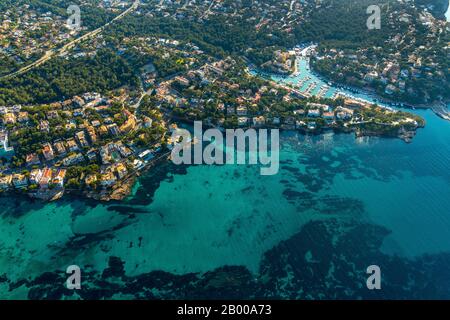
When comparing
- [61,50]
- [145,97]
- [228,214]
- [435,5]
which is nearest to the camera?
[228,214]

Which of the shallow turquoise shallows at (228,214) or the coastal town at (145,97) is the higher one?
the coastal town at (145,97)

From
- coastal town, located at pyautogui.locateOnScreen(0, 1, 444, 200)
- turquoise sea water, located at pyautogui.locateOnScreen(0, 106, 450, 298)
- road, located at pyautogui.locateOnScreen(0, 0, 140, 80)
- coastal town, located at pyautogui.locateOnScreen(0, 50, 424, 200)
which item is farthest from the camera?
road, located at pyautogui.locateOnScreen(0, 0, 140, 80)

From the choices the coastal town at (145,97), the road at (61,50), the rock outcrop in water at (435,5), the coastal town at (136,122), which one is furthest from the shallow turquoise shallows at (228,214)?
the rock outcrop in water at (435,5)

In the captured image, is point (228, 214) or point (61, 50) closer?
point (228, 214)

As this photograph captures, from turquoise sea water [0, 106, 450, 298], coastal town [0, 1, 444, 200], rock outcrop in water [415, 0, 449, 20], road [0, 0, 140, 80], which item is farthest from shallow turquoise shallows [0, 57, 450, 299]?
rock outcrop in water [415, 0, 449, 20]

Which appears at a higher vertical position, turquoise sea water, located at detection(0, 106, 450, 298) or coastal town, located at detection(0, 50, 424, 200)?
coastal town, located at detection(0, 50, 424, 200)

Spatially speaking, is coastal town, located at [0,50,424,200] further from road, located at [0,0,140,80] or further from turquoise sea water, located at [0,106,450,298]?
road, located at [0,0,140,80]

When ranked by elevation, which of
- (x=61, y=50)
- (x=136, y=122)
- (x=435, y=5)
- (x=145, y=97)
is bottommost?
(x=136, y=122)

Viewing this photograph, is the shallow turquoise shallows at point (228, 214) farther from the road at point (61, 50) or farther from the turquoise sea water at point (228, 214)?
the road at point (61, 50)

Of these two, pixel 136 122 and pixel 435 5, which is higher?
pixel 435 5

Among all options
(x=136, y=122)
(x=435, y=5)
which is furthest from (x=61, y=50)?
(x=435, y=5)

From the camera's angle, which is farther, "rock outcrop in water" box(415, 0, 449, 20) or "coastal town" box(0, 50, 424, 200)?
"rock outcrop in water" box(415, 0, 449, 20)

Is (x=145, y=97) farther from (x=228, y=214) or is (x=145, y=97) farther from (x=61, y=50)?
(x=228, y=214)
